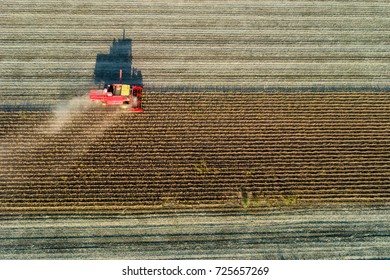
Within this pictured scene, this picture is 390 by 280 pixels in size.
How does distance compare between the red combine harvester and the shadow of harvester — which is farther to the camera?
the shadow of harvester

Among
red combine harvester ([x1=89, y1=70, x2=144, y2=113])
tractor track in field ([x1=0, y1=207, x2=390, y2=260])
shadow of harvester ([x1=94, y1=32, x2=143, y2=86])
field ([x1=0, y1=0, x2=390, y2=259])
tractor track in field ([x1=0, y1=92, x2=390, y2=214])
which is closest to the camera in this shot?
tractor track in field ([x1=0, y1=207, x2=390, y2=260])

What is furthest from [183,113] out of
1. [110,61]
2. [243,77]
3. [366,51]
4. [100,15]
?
[366,51]

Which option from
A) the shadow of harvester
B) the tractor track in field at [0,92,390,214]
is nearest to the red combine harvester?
the tractor track in field at [0,92,390,214]

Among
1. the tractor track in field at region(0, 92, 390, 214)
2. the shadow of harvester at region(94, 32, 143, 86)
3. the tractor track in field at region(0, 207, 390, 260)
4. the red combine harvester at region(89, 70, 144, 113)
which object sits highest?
the shadow of harvester at region(94, 32, 143, 86)

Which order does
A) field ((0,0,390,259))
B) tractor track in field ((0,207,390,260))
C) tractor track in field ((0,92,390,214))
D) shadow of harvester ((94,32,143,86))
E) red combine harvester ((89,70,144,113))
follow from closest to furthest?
tractor track in field ((0,207,390,260)) → field ((0,0,390,259)) → tractor track in field ((0,92,390,214)) → red combine harvester ((89,70,144,113)) → shadow of harvester ((94,32,143,86))

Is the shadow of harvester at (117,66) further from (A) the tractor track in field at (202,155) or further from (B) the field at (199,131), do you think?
(A) the tractor track in field at (202,155)

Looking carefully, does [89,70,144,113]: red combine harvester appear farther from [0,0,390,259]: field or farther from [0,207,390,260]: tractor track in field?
[0,207,390,260]: tractor track in field
